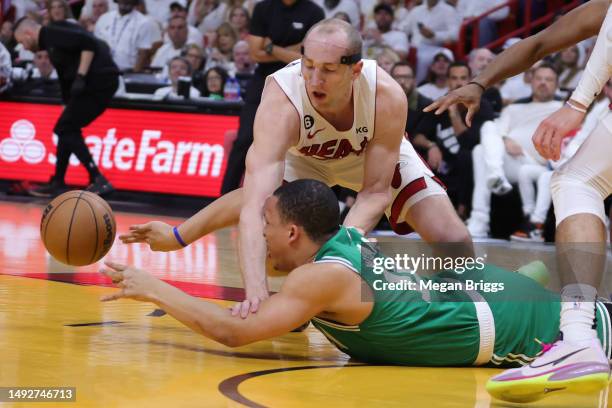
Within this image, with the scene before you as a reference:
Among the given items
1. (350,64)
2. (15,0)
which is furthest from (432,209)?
(15,0)

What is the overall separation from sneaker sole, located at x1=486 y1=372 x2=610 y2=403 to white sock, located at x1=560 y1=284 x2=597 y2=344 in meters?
0.19

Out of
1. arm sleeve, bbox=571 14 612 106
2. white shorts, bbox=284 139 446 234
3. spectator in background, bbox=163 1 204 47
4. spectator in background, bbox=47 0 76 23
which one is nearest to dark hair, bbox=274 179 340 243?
arm sleeve, bbox=571 14 612 106

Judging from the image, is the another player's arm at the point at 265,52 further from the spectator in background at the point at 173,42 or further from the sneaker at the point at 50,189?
the spectator in background at the point at 173,42

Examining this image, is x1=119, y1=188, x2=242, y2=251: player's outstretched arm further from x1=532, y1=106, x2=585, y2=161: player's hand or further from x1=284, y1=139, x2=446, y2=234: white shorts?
x1=532, y1=106, x2=585, y2=161: player's hand

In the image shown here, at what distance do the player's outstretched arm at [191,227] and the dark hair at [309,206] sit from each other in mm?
1473

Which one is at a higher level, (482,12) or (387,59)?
(482,12)

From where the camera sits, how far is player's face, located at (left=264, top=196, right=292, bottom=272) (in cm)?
424

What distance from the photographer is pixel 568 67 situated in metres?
12.0

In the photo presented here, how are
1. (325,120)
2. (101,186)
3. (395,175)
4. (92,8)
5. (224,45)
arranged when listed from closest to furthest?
(325,120) → (395,175) → (101,186) → (224,45) → (92,8)

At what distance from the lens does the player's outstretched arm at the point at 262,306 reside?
13.4 ft

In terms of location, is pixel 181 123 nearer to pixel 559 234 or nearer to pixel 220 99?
pixel 220 99

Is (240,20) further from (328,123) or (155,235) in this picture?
(328,123)

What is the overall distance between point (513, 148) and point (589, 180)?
6445mm

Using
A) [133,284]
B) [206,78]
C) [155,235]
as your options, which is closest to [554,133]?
[133,284]
